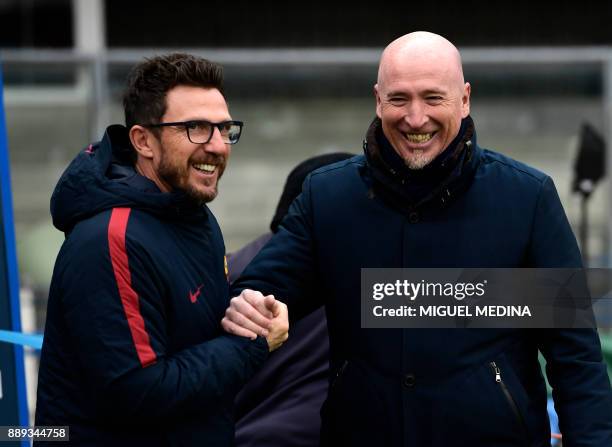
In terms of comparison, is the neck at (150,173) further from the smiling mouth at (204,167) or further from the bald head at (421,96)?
the bald head at (421,96)

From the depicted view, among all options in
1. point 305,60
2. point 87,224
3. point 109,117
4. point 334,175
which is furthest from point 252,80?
point 87,224

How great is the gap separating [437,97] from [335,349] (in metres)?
0.75

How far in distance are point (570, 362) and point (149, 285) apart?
1111mm

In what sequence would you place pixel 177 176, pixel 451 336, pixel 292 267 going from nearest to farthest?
pixel 177 176, pixel 451 336, pixel 292 267

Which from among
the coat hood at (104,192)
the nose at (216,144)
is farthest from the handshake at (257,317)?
the nose at (216,144)

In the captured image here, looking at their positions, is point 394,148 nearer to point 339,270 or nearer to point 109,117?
point 339,270

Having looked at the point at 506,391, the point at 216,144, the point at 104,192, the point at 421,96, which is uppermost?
the point at 421,96

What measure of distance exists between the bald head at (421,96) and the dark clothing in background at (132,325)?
578 millimetres

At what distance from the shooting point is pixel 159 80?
2512 mm

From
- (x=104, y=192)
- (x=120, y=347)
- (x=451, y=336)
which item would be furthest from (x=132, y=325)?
(x=451, y=336)

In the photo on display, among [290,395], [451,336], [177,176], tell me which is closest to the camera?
[177,176]

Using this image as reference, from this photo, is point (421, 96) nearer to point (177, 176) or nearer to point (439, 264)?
point (439, 264)

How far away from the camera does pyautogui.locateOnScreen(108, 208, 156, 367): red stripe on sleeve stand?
2.30 metres

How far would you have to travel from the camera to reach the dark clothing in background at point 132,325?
7.54 feet
